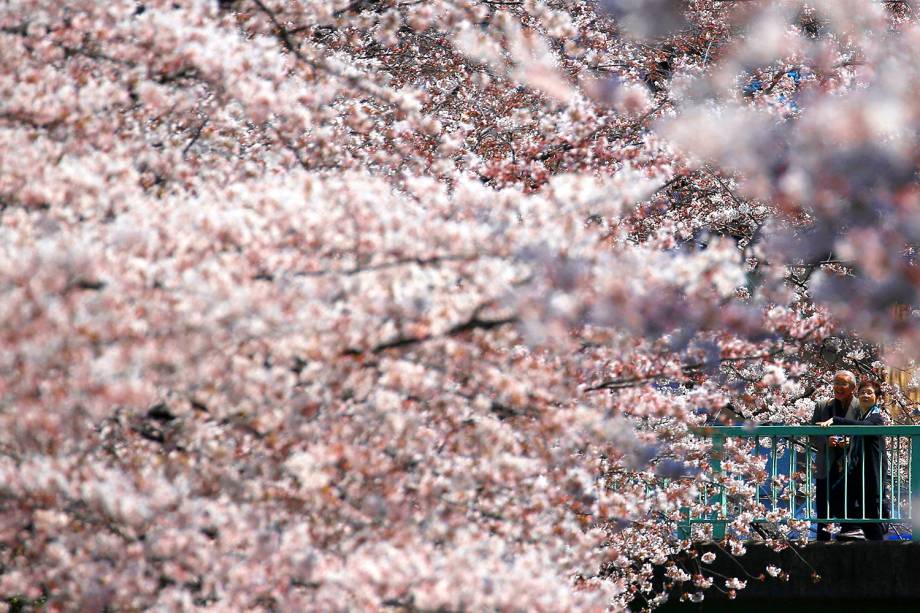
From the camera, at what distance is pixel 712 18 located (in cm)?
1135

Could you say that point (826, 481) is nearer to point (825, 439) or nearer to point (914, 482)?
point (825, 439)

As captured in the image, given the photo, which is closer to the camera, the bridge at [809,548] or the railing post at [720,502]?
the railing post at [720,502]

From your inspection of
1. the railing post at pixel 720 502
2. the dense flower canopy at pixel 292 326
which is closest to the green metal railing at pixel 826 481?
the railing post at pixel 720 502

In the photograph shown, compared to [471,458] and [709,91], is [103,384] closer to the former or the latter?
[471,458]

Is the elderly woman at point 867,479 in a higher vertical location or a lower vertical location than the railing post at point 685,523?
higher

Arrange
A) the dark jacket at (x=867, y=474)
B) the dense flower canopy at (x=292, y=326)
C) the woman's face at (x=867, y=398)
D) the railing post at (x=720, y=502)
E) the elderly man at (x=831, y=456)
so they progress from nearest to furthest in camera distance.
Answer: the dense flower canopy at (x=292, y=326) < the railing post at (x=720, y=502) < the dark jacket at (x=867, y=474) < the elderly man at (x=831, y=456) < the woman's face at (x=867, y=398)

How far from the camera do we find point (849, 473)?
9766mm

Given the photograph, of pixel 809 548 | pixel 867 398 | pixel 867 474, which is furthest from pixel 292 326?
pixel 867 398

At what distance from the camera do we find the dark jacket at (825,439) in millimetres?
9906

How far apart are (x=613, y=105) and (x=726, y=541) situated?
371 cm

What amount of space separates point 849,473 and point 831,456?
9.2 inches

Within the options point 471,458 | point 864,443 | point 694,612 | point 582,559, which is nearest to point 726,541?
point 694,612

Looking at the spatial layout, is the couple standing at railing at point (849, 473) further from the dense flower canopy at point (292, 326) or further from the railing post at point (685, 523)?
the dense flower canopy at point (292, 326)

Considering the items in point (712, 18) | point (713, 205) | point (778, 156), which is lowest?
point (778, 156)
